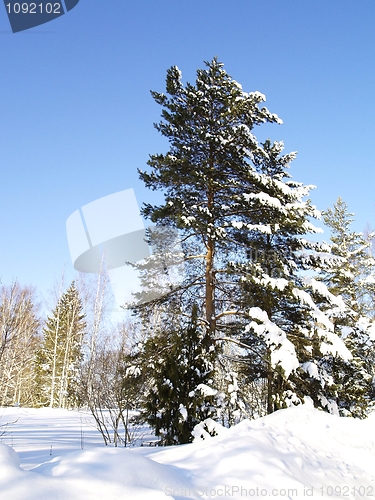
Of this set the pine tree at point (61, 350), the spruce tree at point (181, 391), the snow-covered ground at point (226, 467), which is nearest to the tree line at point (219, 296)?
the spruce tree at point (181, 391)

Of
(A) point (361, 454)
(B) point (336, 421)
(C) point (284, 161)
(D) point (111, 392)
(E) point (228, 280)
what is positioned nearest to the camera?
(A) point (361, 454)

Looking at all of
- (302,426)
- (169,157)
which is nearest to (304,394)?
(302,426)

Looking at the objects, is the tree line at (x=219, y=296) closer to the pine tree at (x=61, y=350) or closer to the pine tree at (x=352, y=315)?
the pine tree at (x=352, y=315)

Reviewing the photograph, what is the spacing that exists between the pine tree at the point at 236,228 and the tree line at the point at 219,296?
0.12 ft

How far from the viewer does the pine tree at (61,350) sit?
23.3 m

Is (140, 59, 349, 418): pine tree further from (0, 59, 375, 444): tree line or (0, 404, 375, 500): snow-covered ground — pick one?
(0, 404, 375, 500): snow-covered ground

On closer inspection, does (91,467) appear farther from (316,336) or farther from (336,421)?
(316,336)

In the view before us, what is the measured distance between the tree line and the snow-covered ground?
1.56 m

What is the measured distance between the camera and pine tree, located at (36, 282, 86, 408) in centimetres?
2331

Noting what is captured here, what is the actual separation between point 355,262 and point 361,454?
15.5 metres

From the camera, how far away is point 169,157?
30.3 ft

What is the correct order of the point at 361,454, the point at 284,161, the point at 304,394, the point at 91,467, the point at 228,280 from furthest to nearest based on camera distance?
the point at 284,161
the point at 228,280
the point at 304,394
the point at 361,454
the point at 91,467

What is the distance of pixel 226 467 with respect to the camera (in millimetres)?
3484

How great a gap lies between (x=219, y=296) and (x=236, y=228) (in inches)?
86.1
